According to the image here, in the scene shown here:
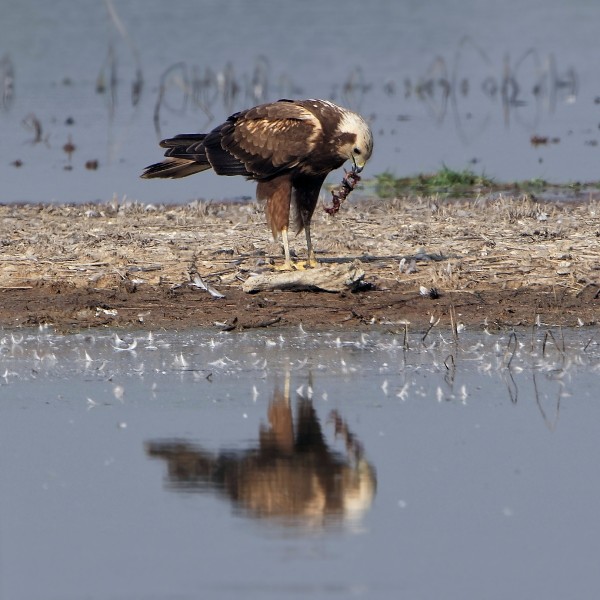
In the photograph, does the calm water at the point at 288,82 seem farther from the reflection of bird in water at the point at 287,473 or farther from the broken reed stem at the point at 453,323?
the reflection of bird in water at the point at 287,473

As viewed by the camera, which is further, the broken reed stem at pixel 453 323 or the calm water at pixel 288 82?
the calm water at pixel 288 82

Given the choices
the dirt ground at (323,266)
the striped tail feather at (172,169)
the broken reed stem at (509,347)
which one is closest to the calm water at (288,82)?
the dirt ground at (323,266)

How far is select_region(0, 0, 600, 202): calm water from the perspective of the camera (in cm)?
1617

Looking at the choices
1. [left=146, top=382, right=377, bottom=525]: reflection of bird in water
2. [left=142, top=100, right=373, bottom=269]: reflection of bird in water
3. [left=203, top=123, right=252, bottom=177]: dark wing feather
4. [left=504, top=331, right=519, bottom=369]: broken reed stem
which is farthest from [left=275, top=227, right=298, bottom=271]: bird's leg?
[left=146, top=382, right=377, bottom=525]: reflection of bird in water

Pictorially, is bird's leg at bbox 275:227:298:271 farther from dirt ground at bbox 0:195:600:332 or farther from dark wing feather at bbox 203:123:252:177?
dark wing feather at bbox 203:123:252:177

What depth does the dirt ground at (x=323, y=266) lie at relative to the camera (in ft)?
30.3

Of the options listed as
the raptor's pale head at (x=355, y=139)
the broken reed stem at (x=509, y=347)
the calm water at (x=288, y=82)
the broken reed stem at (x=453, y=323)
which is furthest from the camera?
the calm water at (x=288, y=82)

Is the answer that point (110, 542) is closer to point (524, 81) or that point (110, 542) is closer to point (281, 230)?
point (281, 230)

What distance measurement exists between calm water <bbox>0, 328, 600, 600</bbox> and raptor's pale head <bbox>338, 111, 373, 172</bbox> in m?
1.40

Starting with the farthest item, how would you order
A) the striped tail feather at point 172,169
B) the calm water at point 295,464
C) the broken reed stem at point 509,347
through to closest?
the striped tail feather at point 172,169 < the broken reed stem at point 509,347 < the calm water at point 295,464

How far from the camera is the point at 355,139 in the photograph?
9688 millimetres

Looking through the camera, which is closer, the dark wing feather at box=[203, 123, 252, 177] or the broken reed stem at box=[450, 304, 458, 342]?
the broken reed stem at box=[450, 304, 458, 342]

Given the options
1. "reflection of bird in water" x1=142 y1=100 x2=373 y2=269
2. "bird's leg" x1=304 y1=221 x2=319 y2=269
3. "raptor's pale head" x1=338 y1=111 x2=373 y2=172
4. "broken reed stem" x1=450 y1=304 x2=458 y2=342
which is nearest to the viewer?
"broken reed stem" x1=450 y1=304 x2=458 y2=342

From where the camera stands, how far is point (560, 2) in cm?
3997
